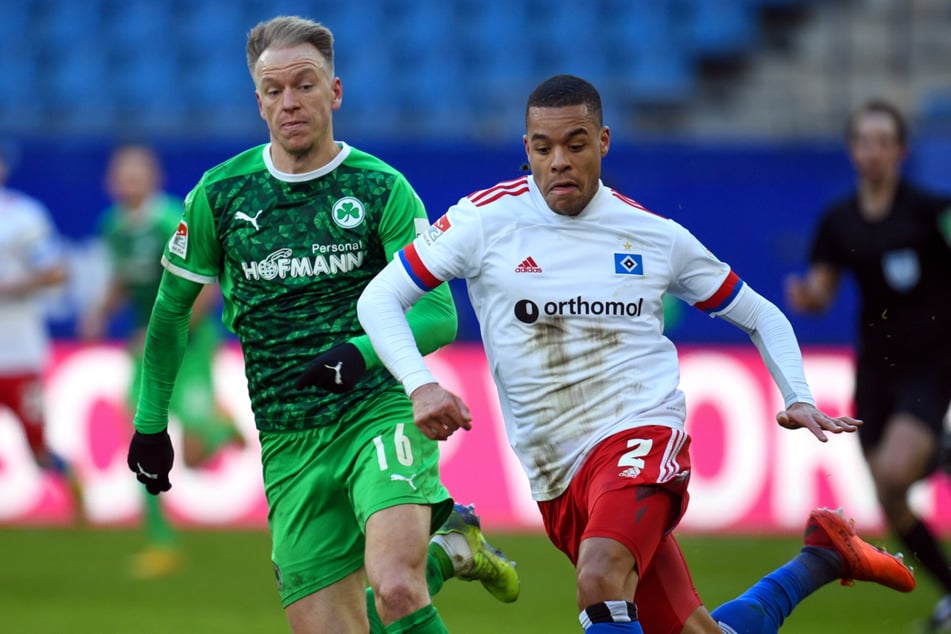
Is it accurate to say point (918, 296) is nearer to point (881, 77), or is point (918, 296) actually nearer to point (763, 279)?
point (763, 279)

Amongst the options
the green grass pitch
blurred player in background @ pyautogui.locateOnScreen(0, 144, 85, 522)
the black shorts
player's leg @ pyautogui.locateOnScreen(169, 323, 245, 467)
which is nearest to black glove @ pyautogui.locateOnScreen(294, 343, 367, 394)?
the green grass pitch

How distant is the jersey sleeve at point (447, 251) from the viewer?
502cm

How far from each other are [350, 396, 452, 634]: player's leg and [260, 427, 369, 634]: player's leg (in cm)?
12

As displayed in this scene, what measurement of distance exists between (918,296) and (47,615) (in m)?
5.08

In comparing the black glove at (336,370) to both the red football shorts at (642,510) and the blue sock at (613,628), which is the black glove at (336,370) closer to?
the red football shorts at (642,510)

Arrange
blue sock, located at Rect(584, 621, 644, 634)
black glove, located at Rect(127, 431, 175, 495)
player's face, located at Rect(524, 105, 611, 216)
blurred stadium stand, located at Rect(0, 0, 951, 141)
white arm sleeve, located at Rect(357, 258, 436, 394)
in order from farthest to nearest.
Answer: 1. blurred stadium stand, located at Rect(0, 0, 951, 141)
2. black glove, located at Rect(127, 431, 175, 495)
3. player's face, located at Rect(524, 105, 611, 216)
4. white arm sleeve, located at Rect(357, 258, 436, 394)
5. blue sock, located at Rect(584, 621, 644, 634)

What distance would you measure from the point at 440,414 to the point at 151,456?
1.57 metres

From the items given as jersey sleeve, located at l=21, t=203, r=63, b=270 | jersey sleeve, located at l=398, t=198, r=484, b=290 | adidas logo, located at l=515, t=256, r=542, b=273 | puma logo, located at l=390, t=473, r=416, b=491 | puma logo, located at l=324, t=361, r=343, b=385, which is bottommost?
puma logo, located at l=390, t=473, r=416, b=491

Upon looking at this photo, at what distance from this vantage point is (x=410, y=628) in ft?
16.1

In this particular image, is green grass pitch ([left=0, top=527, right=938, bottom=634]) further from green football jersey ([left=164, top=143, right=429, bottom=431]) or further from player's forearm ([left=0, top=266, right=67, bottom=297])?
green football jersey ([left=164, top=143, right=429, bottom=431])

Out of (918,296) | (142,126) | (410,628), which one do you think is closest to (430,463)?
(410,628)

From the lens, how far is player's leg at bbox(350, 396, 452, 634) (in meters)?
4.93

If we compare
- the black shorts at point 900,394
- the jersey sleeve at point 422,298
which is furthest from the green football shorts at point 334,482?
the black shorts at point 900,394

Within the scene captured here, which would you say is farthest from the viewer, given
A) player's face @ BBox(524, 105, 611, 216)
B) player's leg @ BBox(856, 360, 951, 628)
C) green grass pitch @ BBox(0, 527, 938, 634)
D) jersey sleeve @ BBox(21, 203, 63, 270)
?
jersey sleeve @ BBox(21, 203, 63, 270)
